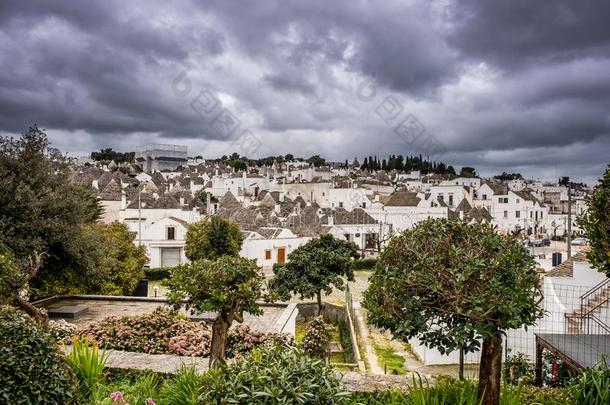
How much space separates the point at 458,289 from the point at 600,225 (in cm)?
218

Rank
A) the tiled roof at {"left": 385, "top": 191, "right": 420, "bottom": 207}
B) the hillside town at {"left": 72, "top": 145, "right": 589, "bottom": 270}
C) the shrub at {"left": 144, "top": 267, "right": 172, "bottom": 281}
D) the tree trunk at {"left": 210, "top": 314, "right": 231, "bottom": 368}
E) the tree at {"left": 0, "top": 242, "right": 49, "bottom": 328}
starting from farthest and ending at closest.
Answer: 1. the tiled roof at {"left": 385, "top": 191, "right": 420, "bottom": 207}
2. the hillside town at {"left": 72, "top": 145, "right": 589, "bottom": 270}
3. the shrub at {"left": 144, "top": 267, "right": 172, "bottom": 281}
4. the tree trunk at {"left": 210, "top": 314, "right": 231, "bottom": 368}
5. the tree at {"left": 0, "top": 242, "right": 49, "bottom": 328}

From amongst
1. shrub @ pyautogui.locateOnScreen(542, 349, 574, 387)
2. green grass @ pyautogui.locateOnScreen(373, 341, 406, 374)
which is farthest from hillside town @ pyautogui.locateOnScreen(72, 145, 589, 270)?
green grass @ pyautogui.locateOnScreen(373, 341, 406, 374)

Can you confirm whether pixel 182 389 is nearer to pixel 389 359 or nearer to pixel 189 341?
pixel 189 341

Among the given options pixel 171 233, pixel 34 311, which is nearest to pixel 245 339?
pixel 34 311

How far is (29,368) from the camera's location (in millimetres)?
4641

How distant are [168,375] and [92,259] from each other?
1058 centimetres

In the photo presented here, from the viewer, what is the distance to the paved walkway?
13777 mm

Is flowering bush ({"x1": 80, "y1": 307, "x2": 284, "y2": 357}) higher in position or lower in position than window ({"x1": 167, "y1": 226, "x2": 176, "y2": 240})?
lower

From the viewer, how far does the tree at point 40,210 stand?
14609 millimetres

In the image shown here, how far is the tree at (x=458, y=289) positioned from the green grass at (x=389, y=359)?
342 inches

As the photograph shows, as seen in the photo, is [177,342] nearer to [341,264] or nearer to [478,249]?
[478,249]

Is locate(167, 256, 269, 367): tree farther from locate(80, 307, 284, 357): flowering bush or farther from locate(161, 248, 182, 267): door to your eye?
locate(161, 248, 182, 267): door

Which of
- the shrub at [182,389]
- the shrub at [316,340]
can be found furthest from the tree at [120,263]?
the shrub at [182,389]

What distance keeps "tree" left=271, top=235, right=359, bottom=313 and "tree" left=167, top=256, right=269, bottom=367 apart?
11.9m
